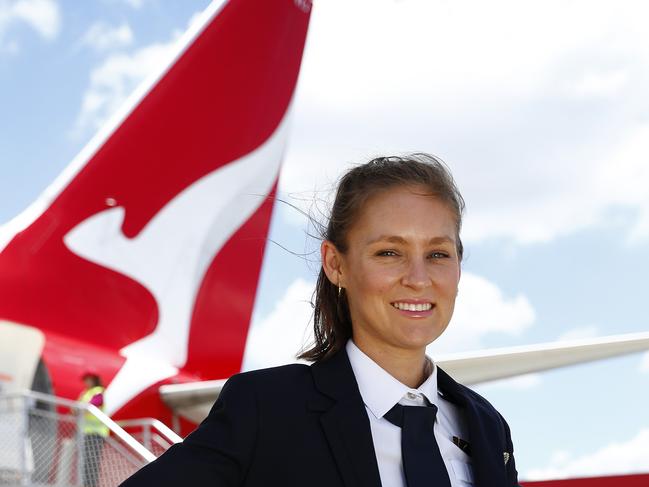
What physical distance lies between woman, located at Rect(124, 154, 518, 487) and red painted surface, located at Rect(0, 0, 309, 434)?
18.5 ft

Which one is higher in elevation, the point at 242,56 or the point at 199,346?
the point at 242,56

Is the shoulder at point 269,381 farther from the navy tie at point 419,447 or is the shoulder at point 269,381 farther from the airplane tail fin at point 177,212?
the airplane tail fin at point 177,212

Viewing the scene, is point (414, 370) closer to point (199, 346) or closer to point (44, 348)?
point (44, 348)

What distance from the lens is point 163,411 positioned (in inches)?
321

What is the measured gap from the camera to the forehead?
1704mm

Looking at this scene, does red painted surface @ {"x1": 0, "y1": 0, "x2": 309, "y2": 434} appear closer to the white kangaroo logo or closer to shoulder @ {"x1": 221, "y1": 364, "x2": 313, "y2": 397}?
the white kangaroo logo

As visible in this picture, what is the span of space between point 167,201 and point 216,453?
7.75m

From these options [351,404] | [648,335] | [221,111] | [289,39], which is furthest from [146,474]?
[289,39]

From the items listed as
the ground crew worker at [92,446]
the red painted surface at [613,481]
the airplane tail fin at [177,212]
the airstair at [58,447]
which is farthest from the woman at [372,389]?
the airplane tail fin at [177,212]

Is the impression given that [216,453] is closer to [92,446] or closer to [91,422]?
[92,446]

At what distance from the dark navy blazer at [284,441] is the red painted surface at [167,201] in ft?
18.8

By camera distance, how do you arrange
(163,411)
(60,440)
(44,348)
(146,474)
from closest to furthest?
(146,474), (60,440), (44,348), (163,411)

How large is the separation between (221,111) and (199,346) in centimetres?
233

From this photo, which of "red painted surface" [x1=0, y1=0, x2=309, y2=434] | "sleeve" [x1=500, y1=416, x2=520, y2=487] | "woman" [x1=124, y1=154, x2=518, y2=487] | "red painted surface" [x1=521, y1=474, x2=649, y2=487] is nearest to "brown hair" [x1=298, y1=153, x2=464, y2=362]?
"woman" [x1=124, y1=154, x2=518, y2=487]
